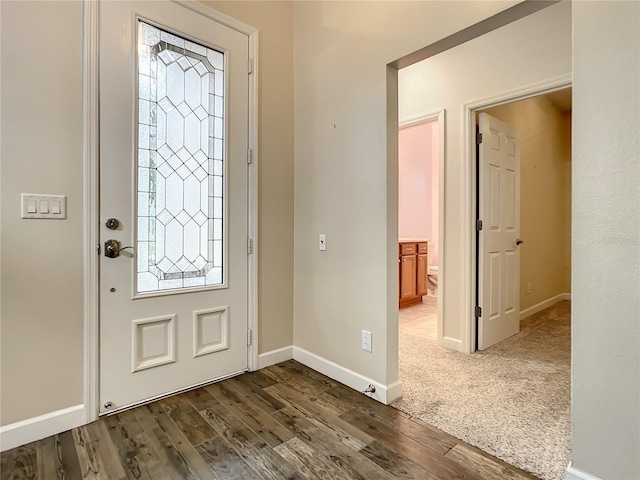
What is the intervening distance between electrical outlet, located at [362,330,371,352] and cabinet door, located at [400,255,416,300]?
2321 mm

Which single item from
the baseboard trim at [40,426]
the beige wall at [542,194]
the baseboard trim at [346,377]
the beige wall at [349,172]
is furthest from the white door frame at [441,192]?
the baseboard trim at [40,426]

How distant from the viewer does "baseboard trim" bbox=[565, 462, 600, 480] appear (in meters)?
1.28

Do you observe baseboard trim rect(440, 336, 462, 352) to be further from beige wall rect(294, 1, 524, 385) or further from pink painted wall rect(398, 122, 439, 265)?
pink painted wall rect(398, 122, 439, 265)

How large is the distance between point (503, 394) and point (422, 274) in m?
2.71

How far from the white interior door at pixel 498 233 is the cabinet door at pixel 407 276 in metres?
1.34

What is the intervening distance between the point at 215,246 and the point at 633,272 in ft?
6.85

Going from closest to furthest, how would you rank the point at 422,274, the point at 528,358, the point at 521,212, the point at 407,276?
the point at 528,358
the point at 521,212
the point at 407,276
the point at 422,274

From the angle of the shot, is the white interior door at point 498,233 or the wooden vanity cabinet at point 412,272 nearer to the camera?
the white interior door at point 498,233

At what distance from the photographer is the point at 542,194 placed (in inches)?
166

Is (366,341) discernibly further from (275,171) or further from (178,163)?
(178,163)

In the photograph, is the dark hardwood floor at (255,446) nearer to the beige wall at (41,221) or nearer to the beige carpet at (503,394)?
the beige carpet at (503,394)

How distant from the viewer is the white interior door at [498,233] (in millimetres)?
2893

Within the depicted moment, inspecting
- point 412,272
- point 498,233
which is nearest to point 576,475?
point 498,233

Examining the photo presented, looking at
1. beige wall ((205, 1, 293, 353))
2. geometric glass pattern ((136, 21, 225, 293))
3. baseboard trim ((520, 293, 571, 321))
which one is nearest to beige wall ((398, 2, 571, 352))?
beige wall ((205, 1, 293, 353))
